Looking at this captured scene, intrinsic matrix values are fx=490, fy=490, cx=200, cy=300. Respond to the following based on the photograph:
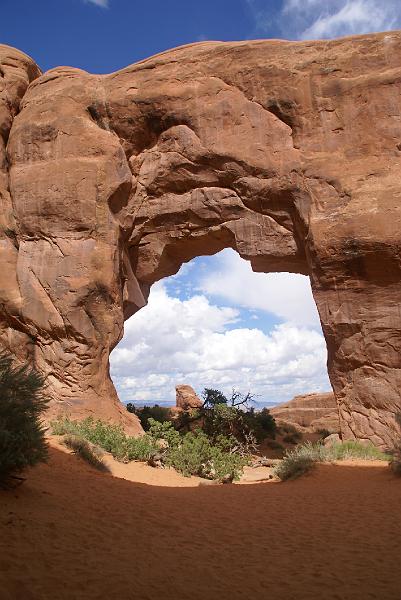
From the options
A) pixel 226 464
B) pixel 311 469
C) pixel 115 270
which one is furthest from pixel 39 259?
pixel 311 469

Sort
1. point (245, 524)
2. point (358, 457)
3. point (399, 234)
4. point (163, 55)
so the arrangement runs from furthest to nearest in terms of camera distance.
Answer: point (163, 55), point (399, 234), point (358, 457), point (245, 524)

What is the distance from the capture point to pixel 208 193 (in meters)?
15.4

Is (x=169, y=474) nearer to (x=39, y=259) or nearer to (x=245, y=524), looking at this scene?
(x=245, y=524)

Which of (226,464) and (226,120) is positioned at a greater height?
(226,120)

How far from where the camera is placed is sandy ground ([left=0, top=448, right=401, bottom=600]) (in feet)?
12.0

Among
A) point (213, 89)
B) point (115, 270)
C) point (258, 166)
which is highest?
point (213, 89)

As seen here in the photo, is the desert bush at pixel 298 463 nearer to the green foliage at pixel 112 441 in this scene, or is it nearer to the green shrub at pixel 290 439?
the green foliage at pixel 112 441

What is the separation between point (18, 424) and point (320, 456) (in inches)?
267

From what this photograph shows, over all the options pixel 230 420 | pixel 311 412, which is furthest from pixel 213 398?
pixel 311 412

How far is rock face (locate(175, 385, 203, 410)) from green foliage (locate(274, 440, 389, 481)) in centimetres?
2149

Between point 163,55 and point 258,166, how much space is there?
5.27m

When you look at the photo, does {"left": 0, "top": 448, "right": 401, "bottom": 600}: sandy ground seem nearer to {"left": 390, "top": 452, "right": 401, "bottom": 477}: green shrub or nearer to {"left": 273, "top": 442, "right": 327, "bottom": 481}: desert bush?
{"left": 390, "top": 452, "right": 401, "bottom": 477}: green shrub

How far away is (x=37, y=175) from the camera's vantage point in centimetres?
1535

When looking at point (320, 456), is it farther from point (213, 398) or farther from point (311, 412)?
point (311, 412)
